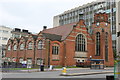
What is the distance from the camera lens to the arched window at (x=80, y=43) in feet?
180

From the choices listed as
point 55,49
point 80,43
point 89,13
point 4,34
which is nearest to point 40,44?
point 55,49

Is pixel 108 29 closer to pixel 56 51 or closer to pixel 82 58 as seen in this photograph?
pixel 82 58

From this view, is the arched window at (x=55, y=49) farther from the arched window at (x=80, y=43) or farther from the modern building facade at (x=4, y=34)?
the modern building facade at (x=4, y=34)

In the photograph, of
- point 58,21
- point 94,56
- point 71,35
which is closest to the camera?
point 71,35

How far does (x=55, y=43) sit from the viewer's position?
50906 mm

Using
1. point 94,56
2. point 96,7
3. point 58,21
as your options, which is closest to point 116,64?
point 94,56

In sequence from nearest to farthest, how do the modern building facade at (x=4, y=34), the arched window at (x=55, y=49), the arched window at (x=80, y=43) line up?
the arched window at (x=55, y=49) < the arched window at (x=80, y=43) < the modern building facade at (x=4, y=34)

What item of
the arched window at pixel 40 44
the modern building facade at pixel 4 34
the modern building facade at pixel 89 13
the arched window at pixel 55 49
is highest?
the modern building facade at pixel 89 13

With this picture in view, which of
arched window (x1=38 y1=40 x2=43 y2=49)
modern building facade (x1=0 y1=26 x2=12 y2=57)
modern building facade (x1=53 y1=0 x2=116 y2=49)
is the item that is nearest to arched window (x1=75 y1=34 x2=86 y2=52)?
arched window (x1=38 y1=40 x2=43 y2=49)

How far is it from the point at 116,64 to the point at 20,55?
4846cm

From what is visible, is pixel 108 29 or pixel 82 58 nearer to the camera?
pixel 82 58

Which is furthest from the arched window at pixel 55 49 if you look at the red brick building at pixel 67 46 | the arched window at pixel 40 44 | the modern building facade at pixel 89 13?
the modern building facade at pixel 89 13

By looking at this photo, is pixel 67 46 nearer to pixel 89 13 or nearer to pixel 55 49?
pixel 55 49

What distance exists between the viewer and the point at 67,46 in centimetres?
5212
